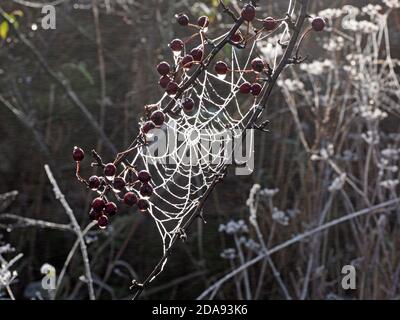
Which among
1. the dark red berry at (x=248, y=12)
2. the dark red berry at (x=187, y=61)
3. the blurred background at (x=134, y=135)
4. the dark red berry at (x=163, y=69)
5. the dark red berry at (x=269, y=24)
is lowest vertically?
the blurred background at (x=134, y=135)

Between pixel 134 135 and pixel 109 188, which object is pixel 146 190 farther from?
pixel 134 135

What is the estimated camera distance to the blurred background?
168cm

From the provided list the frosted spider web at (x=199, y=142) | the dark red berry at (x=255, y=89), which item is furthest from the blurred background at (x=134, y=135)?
the dark red berry at (x=255, y=89)

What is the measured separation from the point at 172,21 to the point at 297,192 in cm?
64

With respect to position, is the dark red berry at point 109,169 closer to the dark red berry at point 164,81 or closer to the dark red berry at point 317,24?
the dark red berry at point 164,81

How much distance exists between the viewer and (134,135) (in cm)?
203

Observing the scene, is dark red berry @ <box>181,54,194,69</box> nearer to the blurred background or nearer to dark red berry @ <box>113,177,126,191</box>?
dark red berry @ <box>113,177,126,191</box>

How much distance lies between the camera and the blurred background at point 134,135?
1.68 meters

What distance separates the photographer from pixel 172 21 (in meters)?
2.10

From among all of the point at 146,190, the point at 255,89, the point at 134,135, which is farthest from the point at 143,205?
the point at 134,135

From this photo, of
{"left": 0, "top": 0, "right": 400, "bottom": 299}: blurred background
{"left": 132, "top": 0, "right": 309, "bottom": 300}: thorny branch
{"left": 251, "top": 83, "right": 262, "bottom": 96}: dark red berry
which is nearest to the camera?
{"left": 132, "top": 0, "right": 309, "bottom": 300}: thorny branch

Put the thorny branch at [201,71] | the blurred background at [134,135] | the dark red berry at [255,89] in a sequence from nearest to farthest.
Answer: the thorny branch at [201,71]
the dark red berry at [255,89]
the blurred background at [134,135]

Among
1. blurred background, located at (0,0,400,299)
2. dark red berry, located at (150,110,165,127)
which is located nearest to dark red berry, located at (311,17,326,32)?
dark red berry, located at (150,110,165,127)
